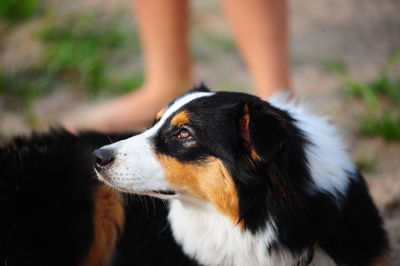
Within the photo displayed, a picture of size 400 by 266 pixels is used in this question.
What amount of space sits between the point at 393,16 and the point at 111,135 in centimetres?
328

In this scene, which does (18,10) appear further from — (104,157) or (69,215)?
(104,157)

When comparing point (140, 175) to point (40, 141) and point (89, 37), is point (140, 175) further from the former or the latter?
point (89, 37)

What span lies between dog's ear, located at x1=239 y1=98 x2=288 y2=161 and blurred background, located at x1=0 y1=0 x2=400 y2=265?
1658 mm

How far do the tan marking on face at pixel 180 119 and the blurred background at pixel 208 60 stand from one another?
171cm

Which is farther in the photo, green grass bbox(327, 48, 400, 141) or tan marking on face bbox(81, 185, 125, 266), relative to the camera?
green grass bbox(327, 48, 400, 141)

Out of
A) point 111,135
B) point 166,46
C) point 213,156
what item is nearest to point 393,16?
point 166,46

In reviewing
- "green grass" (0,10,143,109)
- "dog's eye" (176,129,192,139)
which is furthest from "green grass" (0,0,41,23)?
"dog's eye" (176,129,192,139)

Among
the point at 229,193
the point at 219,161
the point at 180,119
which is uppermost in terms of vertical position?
the point at 180,119

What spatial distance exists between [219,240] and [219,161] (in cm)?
35

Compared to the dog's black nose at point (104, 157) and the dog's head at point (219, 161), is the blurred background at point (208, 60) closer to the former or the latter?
the dog's head at point (219, 161)

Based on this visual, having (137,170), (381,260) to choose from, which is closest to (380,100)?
(381,260)

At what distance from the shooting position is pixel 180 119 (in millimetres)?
2199

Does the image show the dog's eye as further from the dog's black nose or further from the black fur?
the dog's black nose

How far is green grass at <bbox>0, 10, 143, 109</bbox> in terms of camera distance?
15.2ft
